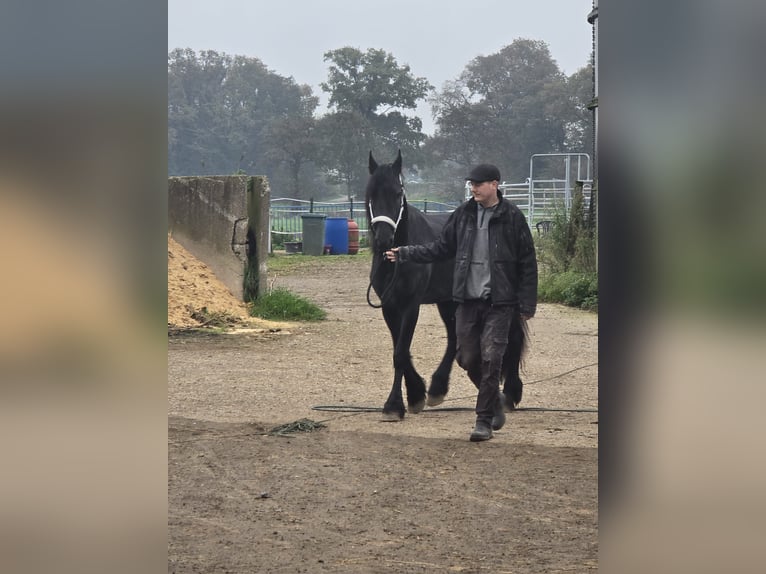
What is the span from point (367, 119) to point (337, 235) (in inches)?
946

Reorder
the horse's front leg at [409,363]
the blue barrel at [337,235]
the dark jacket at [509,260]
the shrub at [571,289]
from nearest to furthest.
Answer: the dark jacket at [509,260] < the horse's front leg at [409,363] < the shrub at [571,289] < the blue barrel at [337,235]

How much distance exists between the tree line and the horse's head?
3312 centimetres

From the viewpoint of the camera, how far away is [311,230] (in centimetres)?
2656

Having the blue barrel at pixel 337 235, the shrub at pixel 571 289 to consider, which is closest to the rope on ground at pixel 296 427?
the shrub at pixel 571 289

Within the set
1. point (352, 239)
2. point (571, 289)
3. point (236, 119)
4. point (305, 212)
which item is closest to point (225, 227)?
point (571, 289)

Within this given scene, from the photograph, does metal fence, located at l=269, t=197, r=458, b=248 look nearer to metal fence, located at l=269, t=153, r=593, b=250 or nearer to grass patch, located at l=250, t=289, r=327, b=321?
metal fence, located at l=269, t=153, r=593, b=250

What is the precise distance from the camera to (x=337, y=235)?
1073 inches

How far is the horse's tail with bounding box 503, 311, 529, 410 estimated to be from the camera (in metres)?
7.43

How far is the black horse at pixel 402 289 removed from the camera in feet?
24.4

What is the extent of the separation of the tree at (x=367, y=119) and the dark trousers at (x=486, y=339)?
40.6 meters

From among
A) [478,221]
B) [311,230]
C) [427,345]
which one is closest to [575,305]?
[427,345]

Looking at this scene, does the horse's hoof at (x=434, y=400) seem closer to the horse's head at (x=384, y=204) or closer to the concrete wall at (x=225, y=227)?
the horse's head at (x=384, y=204)
